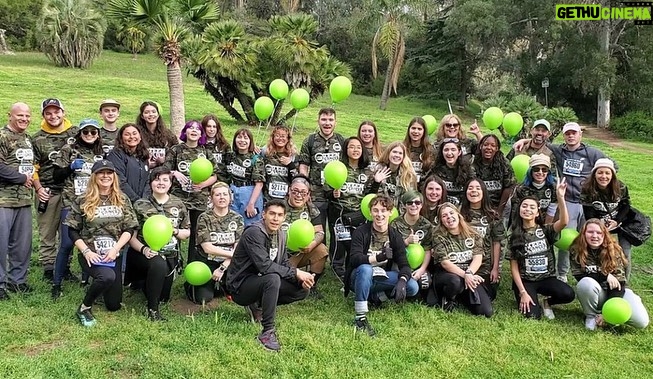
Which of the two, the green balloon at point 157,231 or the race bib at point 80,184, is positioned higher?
the race bib at point 80,184

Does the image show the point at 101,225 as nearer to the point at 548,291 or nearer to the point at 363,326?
the point at 363,326

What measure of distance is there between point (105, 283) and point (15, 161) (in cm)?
150

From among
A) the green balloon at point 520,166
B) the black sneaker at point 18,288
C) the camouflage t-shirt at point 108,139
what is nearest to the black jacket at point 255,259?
the camouflage t-shirt at point 108,139

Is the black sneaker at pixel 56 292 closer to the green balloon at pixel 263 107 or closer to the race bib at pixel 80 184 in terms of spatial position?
the race bib at pixel 80 184

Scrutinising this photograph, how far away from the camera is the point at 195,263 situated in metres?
4.78

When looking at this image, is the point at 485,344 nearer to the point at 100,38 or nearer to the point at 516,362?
the point at 516,362

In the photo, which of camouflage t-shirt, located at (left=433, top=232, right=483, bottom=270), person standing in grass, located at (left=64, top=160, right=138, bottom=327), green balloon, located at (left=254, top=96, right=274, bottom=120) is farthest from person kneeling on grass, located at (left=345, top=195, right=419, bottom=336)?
green balloon, located at (left=254, top=96, right=274, bottom=120)

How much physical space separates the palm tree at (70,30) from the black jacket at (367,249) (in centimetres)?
2398

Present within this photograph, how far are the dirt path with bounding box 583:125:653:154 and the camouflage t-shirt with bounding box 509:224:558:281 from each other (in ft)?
56.7

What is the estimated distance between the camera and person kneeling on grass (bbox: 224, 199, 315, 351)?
4266mm

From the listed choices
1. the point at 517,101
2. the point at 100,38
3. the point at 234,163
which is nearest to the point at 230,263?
the point at 234,163

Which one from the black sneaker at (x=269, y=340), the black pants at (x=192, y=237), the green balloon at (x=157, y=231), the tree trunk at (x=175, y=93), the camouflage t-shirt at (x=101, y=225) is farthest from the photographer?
the tree trunk at (x=175, y=93)

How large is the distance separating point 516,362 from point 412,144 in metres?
2.54

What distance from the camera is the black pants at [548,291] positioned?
506 centimetres
